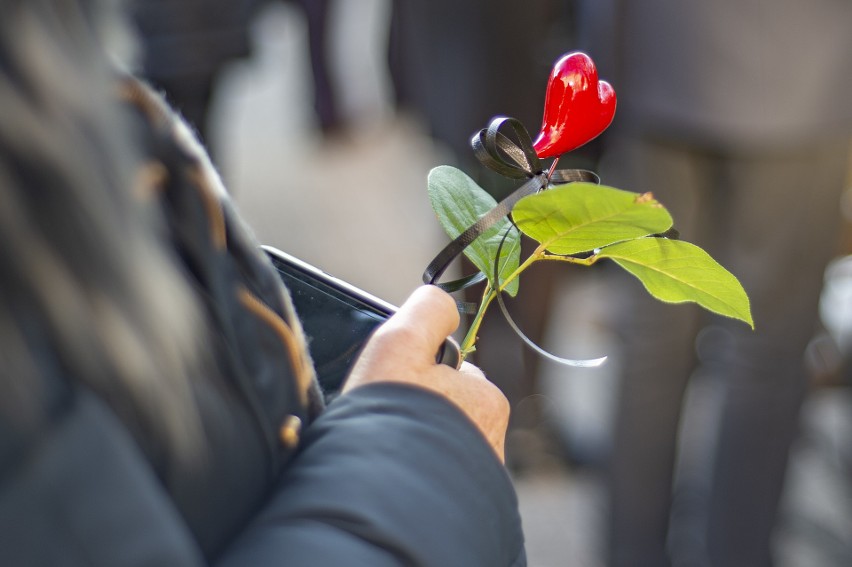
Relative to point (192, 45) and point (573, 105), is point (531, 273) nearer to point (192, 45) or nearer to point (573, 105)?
point (192, 45)

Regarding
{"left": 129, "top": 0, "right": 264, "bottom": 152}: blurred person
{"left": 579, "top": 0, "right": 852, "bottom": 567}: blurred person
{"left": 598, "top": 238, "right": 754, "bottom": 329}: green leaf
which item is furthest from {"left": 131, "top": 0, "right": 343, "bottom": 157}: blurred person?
{"left": 598, "top": 238, "right": 754, "bottom": 329}: green leaf

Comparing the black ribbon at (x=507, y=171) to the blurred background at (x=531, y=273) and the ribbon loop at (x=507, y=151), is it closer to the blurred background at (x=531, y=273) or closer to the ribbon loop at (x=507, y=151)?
the ribbon loop at (x=507, y=151)

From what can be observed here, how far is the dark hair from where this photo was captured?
0.43 meters

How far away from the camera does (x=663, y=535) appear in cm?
179

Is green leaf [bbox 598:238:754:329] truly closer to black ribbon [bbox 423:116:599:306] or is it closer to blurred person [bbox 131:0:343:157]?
black ribbon [bbox 423:116:599:306]

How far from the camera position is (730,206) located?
4.91ft

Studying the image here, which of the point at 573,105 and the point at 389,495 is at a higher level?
the point at 573,105

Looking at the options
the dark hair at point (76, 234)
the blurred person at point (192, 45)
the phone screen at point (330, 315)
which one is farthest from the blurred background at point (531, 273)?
the dark hair at point (76, 234)

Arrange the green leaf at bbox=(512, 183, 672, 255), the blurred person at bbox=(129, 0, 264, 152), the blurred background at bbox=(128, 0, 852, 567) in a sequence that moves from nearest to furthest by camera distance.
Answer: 1. the green leaf at bbox=(512, 183, 672, 255)
2. the blurred background at bbox=(128, 0, 852, 567)
3. the blurred person at bbox=(129, 0, 264, 152)

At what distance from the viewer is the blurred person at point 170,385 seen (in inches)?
17.4

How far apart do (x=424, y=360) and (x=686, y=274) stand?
0.64ft

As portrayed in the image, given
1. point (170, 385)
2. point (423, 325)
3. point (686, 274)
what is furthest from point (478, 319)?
point (170, 385)

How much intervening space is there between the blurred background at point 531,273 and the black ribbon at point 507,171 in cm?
91

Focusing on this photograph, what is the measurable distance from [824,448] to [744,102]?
113 centimetres
